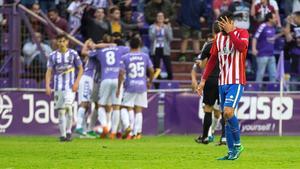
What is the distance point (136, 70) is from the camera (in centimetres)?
2288

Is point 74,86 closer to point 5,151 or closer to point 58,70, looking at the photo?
point 58,70

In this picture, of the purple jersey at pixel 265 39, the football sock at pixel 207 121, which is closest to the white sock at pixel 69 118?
the football sock at pixel 207 121

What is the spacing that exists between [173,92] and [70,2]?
17.8 feet

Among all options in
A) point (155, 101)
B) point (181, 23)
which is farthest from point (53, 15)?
point (155, 101)

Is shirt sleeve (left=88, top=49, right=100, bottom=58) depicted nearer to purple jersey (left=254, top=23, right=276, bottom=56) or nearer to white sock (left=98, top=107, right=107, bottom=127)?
white sock (left=98, top=107, right=107, bottom=127)

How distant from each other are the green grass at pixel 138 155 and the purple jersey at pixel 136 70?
2.29 metres

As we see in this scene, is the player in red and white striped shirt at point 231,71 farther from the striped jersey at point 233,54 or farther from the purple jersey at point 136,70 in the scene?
the purple jersey at point 136,70

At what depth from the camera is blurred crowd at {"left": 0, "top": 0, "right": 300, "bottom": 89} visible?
27427 mm

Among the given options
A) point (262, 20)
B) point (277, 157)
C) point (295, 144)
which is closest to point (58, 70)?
point (295, 144)

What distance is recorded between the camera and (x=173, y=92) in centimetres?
2552

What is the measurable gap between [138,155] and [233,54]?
101 inches

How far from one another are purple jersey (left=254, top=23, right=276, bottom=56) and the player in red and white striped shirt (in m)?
12.7

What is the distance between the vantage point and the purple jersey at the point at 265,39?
27719mm

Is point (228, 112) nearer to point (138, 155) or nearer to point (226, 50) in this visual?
point (226, 50)
